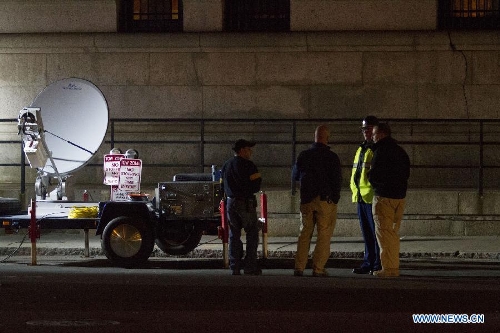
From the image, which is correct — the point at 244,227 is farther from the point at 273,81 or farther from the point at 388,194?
the point at 273,81

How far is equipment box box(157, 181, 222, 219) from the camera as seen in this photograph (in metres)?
14.8

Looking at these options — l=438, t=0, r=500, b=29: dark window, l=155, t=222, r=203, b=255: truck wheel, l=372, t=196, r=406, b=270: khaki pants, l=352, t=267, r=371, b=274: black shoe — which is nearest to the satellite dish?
l=155, t=222, r=203, b=255: truck wheel

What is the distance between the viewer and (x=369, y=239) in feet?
46.1

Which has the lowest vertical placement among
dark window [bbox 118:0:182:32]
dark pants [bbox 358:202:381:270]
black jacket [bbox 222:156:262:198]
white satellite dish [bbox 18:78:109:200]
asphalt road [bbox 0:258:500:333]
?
asphalt road [bbox 0:258:500:333]

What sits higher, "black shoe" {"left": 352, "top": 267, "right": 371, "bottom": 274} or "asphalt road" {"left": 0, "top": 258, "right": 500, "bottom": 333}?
"asphalt road" {"left": 0, "top": 258, "right": 500, "bottom": 333}

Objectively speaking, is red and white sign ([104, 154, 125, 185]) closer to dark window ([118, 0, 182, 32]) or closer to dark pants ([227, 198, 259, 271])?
dark pants ([227, 198, 259, 271])

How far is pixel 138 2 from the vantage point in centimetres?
2133

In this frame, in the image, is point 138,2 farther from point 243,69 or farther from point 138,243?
point 138,243

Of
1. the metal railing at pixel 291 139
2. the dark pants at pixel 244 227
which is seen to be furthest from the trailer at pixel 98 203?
the metal railing at pixel 291 139

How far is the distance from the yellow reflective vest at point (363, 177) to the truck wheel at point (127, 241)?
2.77 metres

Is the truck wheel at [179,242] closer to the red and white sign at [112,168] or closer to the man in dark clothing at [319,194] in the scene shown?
the red and white sign at [112,168]

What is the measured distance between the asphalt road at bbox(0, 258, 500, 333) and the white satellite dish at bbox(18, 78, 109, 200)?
222 cm

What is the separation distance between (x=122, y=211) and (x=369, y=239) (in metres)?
3.26

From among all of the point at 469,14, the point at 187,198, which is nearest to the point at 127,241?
the point at 187,198
